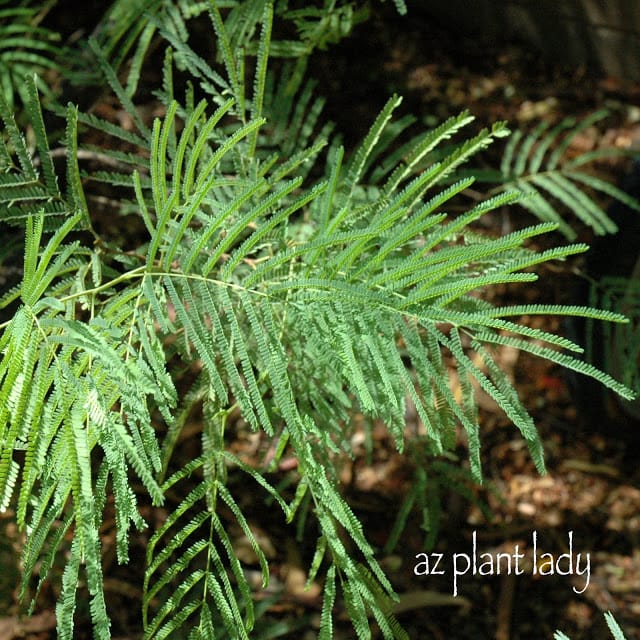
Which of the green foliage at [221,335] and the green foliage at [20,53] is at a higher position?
the green foliage at [20,53]

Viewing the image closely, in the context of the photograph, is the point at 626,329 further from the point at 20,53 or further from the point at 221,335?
the point at 20,53

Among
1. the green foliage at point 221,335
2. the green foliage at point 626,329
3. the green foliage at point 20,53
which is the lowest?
the green foliage at point 221,335

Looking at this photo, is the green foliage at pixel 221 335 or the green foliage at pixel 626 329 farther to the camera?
the green foliage at pixel 626 329

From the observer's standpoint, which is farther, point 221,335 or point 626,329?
point 626,329

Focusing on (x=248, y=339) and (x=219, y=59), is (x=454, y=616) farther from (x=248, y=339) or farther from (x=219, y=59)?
(x=219, y=59)

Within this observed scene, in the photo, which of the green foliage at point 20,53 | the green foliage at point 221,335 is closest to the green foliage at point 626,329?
the green foliage at point 221,335

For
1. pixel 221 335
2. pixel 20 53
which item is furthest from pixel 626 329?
pixel 20 53

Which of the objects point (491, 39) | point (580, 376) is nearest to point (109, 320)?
point (580, 376)

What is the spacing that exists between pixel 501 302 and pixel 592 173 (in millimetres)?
454

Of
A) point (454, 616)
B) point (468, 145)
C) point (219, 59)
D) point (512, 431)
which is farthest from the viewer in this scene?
point (512, 431)

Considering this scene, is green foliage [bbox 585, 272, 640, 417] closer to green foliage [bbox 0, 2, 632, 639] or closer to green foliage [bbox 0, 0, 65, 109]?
green foliage [bbox 0, 2, 632, 639]

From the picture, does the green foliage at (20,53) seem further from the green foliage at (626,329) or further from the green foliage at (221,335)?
the green foliage at (626,329)

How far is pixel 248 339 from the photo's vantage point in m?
0.85

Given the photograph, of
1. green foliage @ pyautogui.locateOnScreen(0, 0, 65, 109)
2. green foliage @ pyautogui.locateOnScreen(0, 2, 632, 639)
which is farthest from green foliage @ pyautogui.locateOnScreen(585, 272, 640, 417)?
green foliage @ pyautogui.locateOnScreen(0, 0, 65, 109)
